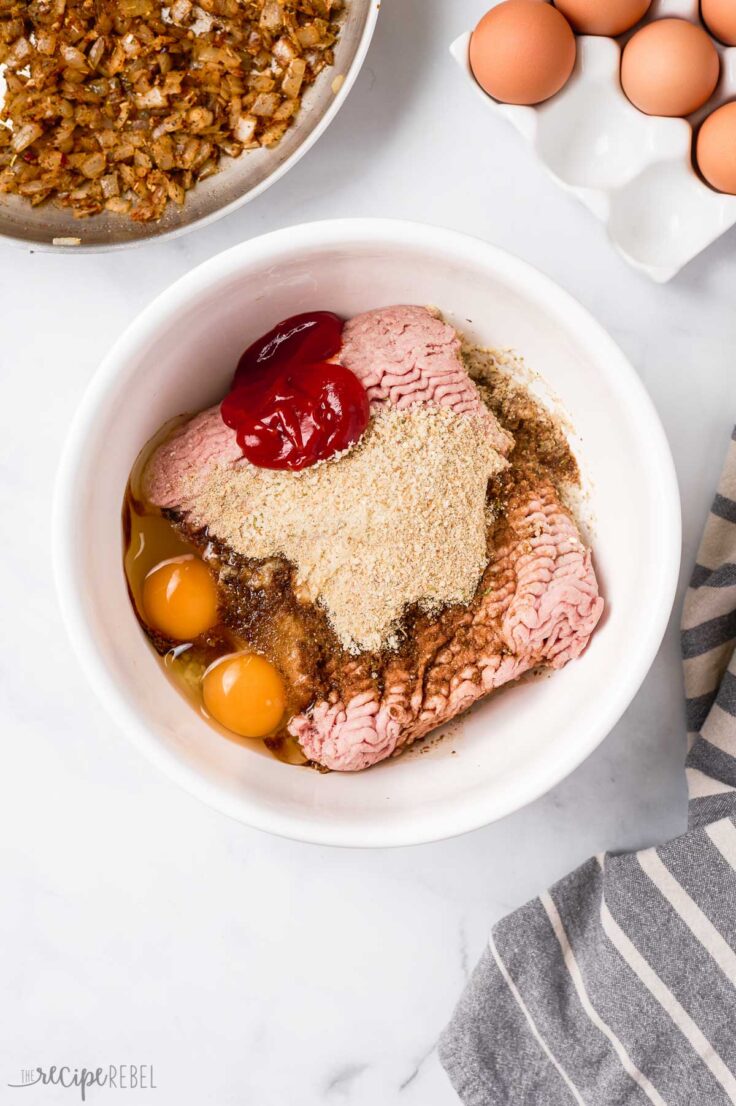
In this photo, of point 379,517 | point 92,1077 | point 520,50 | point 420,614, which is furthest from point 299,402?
point 92,1077

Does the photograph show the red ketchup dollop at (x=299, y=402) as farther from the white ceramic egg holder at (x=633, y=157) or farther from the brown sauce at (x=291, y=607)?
the white ceramic egg holder at (x=633, y=157)

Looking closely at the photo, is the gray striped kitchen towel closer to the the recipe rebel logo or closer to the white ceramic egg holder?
the white ceramic egg holder

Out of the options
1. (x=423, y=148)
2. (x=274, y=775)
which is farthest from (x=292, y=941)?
(x=423, y=148)

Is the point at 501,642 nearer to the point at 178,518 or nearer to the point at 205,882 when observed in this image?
the point at 178,518

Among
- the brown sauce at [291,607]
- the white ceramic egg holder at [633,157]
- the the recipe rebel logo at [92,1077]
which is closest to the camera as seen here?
the brown sauce at [291,607]

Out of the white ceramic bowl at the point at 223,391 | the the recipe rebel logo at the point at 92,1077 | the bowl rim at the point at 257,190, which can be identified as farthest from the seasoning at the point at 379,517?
the the recipe rebel logo at the point at 92,1077
